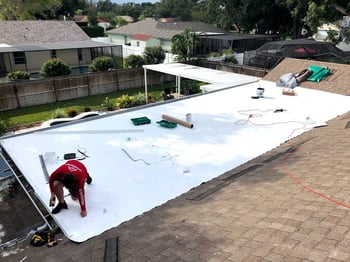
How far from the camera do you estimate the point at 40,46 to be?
2575 centimetres

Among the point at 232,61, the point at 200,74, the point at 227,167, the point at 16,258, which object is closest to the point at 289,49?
the point at 232,61

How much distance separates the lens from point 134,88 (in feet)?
69.5

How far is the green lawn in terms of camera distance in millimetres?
15158

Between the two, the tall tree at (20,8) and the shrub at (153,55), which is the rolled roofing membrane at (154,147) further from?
the tall tree at (20,8)

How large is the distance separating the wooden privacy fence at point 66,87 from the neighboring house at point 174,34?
1097 centimetres

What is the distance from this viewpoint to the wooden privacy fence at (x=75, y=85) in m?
16.3

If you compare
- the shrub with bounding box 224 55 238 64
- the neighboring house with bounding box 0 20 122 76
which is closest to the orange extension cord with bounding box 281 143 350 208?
the shrub with bounding box 224 55 238 64

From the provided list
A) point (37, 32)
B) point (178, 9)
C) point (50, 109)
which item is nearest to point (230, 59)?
point (50, 109)

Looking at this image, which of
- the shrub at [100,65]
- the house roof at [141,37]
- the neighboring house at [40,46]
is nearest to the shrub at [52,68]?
the shrub at [100,65]

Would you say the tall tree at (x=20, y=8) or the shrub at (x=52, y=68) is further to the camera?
the tall tree at (x=20, y=8)

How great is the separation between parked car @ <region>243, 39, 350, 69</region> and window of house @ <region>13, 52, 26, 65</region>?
18721mm

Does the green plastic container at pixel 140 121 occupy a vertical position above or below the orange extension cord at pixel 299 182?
below

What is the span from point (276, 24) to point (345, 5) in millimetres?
14259

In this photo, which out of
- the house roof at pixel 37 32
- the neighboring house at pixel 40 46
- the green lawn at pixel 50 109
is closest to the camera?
the green lawn at pixel 50 109
